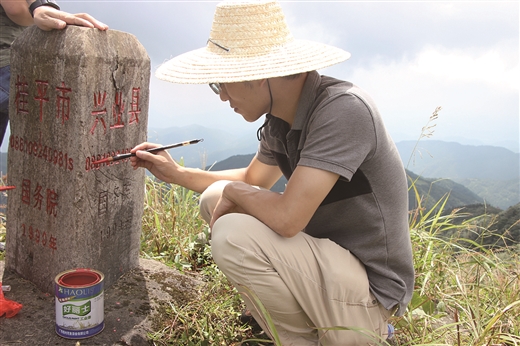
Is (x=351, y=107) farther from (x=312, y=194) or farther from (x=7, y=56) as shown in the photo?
(x=7, y=56)

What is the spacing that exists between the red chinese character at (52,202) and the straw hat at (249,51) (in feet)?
2.80

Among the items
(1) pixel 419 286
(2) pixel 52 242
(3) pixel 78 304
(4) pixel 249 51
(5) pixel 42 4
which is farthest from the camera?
(1) pixel 419 286

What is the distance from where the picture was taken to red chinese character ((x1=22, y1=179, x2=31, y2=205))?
258 centimetres

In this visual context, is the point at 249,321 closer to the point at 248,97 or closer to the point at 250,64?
the point at 248,97

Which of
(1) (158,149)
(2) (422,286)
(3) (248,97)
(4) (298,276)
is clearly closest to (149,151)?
(1) (158,149)

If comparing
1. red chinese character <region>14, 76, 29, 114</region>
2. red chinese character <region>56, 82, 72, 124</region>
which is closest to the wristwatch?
red chinese character <region>14, 76, 29, 114</region>

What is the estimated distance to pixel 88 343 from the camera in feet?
7.30

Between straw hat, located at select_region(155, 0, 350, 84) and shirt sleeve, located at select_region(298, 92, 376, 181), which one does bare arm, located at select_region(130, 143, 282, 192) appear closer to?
straw hat, located at select_region(155, 0, 350, 84)

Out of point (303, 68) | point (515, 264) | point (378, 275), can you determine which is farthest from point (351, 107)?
point (515, 264)

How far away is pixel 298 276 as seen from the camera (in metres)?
2.07

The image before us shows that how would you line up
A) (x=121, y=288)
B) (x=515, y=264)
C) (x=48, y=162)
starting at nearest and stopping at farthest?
(x=48, y=162)
(x=121, y=288)
(x=515, y=264)

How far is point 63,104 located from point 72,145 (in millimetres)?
193

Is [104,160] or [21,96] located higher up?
[21,96]

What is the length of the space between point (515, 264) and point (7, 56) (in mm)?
3562
